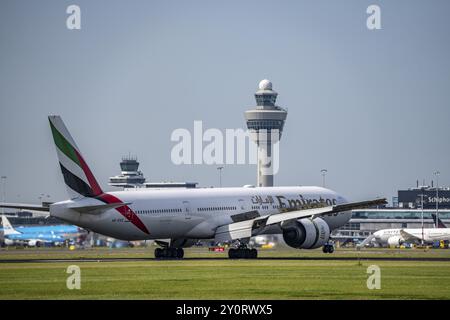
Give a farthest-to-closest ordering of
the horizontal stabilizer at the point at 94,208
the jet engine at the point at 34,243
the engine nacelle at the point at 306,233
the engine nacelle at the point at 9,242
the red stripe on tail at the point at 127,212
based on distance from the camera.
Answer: the engine nacelle at the point at 9,242 < the jet engine at the point at 34,243 < the engine nacelle at the point at 306,233 < the red stripe on tail at the point at 127,212 < the horizontal stabilizer at the point at 94,208

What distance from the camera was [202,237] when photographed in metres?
81.8

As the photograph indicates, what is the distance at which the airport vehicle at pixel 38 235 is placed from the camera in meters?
146

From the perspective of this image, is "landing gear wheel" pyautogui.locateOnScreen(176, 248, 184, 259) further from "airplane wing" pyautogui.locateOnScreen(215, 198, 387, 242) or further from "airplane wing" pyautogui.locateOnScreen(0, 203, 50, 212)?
"airplane wing" pyautogui.locateOnScreen(0, 203, 50, 212)

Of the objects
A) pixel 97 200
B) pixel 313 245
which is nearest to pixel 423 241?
pixel 313 245

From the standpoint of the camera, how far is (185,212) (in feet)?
262

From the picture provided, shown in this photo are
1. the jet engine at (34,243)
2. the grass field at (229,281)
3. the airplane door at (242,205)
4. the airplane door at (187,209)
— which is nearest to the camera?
the grass field at (229,281)

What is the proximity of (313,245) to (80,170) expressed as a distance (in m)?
19.0

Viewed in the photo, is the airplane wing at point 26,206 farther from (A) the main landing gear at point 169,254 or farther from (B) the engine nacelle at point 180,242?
(B) the engine nacelle at point 180,242

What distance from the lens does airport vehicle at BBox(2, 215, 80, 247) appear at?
478 feet

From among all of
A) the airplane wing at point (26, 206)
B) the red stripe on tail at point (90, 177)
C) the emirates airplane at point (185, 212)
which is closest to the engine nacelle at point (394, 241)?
the emirates airplane at point (185, 212)

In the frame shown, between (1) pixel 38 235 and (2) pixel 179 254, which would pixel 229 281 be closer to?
(2) pixel 179 254

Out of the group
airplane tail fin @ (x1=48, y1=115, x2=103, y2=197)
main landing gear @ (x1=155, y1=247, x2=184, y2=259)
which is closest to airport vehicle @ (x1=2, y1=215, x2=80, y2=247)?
main landing gear @ (x1=155, y1=247, x2=184, y2=259)

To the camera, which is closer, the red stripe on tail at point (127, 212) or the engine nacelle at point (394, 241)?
the red stripe on tail at point (127, 212)
